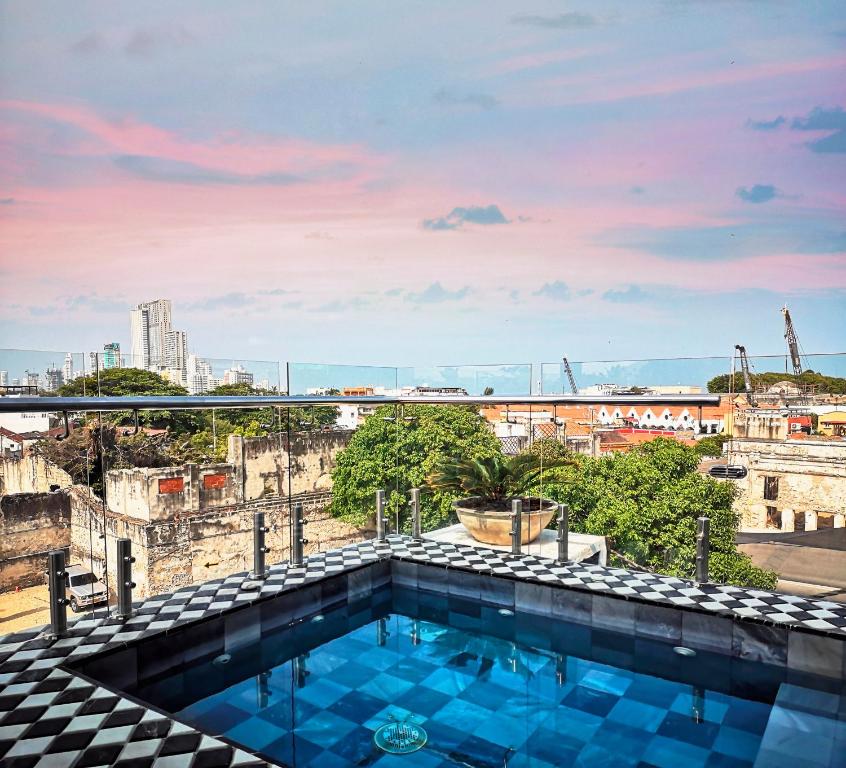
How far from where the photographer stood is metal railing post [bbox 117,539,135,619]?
3.58m

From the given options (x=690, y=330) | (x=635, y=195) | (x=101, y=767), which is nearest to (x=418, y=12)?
(x=635, y=195)

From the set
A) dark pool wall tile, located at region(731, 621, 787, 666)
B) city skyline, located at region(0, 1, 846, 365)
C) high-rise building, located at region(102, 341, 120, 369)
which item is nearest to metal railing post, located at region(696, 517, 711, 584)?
dark pool wall tile, located at region(731, 621, 787, 666)

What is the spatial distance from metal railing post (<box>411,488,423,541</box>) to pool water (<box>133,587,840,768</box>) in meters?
1.25

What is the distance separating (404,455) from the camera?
5.48m

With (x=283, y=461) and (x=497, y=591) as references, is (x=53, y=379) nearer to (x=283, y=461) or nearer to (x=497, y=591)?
(x=283, y=461)

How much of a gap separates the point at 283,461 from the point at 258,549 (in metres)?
0.61

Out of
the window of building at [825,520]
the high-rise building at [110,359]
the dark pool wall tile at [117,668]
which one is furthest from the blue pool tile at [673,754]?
the high-rise building at [110,359]

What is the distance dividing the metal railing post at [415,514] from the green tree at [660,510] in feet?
3.50

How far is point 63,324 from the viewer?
4016cm

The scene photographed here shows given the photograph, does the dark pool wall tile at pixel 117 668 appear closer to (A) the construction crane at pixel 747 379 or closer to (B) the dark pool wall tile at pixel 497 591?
(B) the dark pool wall tile at pixel 497 591

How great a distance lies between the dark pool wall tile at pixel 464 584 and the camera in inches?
172

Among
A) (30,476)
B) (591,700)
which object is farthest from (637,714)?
(30,476)

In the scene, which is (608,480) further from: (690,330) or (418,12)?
(690,330)

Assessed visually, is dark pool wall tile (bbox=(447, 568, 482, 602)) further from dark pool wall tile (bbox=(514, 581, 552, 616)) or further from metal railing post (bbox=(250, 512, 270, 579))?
metal railing post (bbox=(250, 512, 270, 579))
